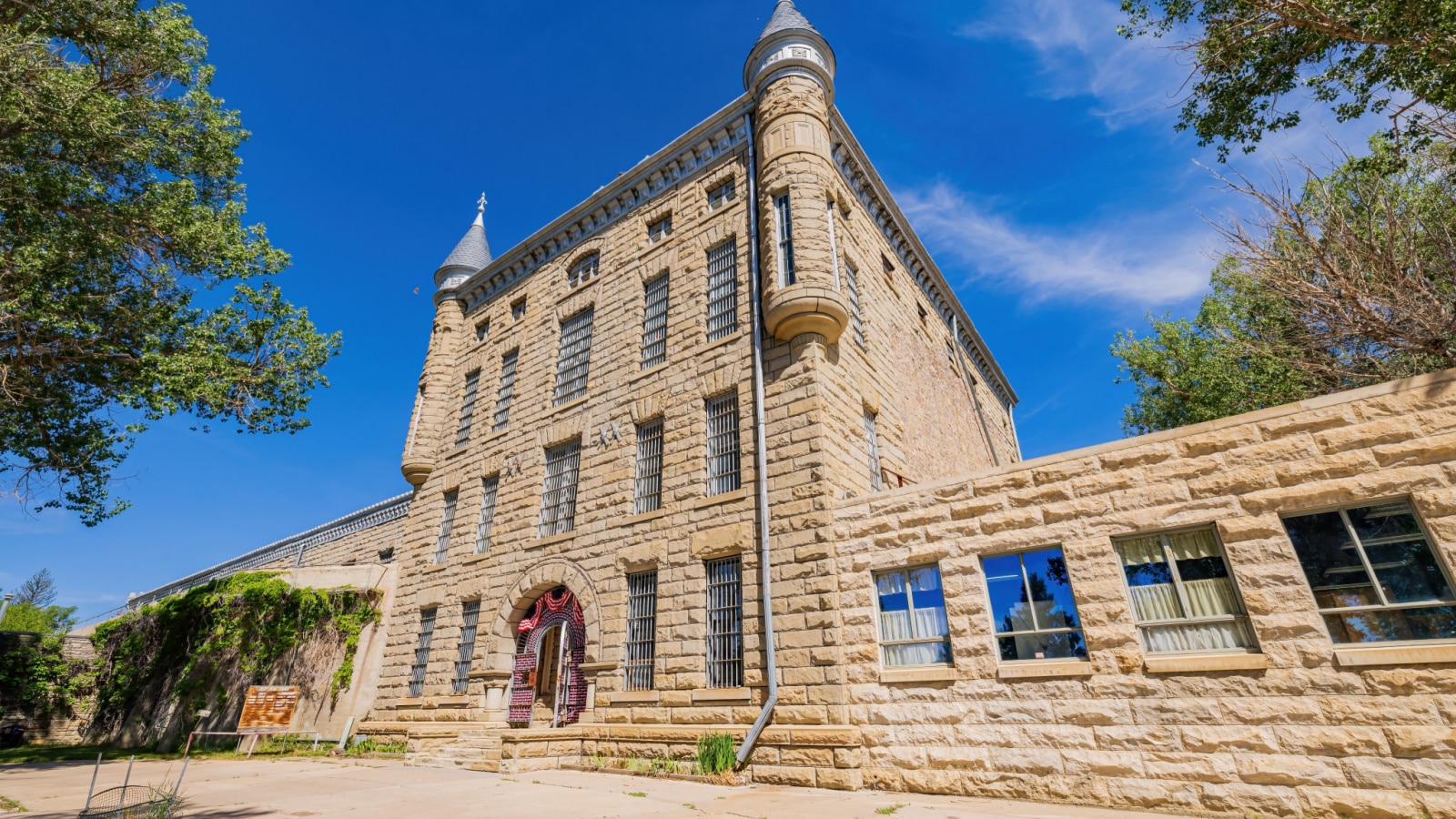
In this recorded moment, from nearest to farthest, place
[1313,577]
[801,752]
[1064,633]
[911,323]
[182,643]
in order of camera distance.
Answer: [1313,577], [1064,633], [801,752], [911,323], [182,643]

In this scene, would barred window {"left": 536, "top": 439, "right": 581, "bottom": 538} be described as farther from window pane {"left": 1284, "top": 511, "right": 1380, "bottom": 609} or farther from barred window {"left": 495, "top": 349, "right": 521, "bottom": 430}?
window pane {"left": 1284, "top": 511, "right": 1380, "bottom": 609}

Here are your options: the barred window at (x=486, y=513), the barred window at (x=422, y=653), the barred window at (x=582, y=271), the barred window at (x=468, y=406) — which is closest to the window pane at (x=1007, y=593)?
the barred window at (x=486, y=513)

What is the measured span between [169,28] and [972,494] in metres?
17.7

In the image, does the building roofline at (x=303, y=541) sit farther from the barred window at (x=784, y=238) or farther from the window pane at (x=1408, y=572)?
the window pane at (x=1408, y=572)

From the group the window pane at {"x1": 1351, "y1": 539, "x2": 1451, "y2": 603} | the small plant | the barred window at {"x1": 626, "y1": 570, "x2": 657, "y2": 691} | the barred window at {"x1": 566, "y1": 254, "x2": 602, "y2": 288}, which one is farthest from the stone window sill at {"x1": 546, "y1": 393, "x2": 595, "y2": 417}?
the window pane at {"x1": 1351, "y1": 539, "x2": 1451, "y2": 603}

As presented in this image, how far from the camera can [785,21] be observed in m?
14.1

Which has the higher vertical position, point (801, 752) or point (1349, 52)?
point (1349, 52)

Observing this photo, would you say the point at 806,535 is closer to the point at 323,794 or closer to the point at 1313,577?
the point at 1313,577

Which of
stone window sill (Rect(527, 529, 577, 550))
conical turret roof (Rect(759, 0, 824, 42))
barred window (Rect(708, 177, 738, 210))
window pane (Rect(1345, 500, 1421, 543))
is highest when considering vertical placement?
conical turret roof (Rect(759, 0, 824, 42))

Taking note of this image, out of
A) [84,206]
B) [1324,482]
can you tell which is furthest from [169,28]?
[1324,482]

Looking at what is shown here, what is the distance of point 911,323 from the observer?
57.1ft

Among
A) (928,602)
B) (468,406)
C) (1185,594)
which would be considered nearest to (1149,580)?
(1185,594)

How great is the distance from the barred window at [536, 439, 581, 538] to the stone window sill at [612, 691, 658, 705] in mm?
3851

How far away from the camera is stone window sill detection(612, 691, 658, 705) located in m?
10.7
